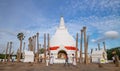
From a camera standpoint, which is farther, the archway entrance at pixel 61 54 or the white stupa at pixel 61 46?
the archway entrance at pixel 61 54

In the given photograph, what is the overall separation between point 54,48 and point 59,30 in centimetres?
750

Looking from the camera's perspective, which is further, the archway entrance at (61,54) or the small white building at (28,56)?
the archway entrance at (61,54)

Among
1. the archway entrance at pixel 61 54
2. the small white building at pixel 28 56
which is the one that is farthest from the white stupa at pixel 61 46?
the small white building at pixel 28 56

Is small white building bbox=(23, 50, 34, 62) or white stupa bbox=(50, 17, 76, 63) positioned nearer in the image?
white stupa bbox=(50, 17, 76, 63)

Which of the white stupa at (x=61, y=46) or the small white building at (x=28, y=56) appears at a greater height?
the white stupa at (x=61, y=46)

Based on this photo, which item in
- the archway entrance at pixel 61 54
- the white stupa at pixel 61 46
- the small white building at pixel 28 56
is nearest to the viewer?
the white stupa at pixel 61 46

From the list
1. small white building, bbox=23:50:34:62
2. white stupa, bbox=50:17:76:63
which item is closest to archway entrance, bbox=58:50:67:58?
white stupa, bbox=50:17:76:63

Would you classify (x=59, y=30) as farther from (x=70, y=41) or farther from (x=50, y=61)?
(x=50, y=61)

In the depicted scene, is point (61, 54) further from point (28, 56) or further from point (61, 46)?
point (28, 56)

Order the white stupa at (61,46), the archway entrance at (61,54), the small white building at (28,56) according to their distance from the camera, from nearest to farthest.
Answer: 1. the white stupa at (61,46)
2. the small white building at (28,56)
3. the archway entrance at (61,54)

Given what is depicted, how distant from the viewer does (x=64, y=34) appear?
1761 inches

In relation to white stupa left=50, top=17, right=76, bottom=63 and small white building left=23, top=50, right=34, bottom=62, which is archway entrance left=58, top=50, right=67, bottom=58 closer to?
white stupa left=50, top=17, right=76, bottom=63

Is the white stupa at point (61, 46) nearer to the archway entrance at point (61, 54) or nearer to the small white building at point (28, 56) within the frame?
the archway entrance at point (61, 54)

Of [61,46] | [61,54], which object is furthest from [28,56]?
[61,46]
